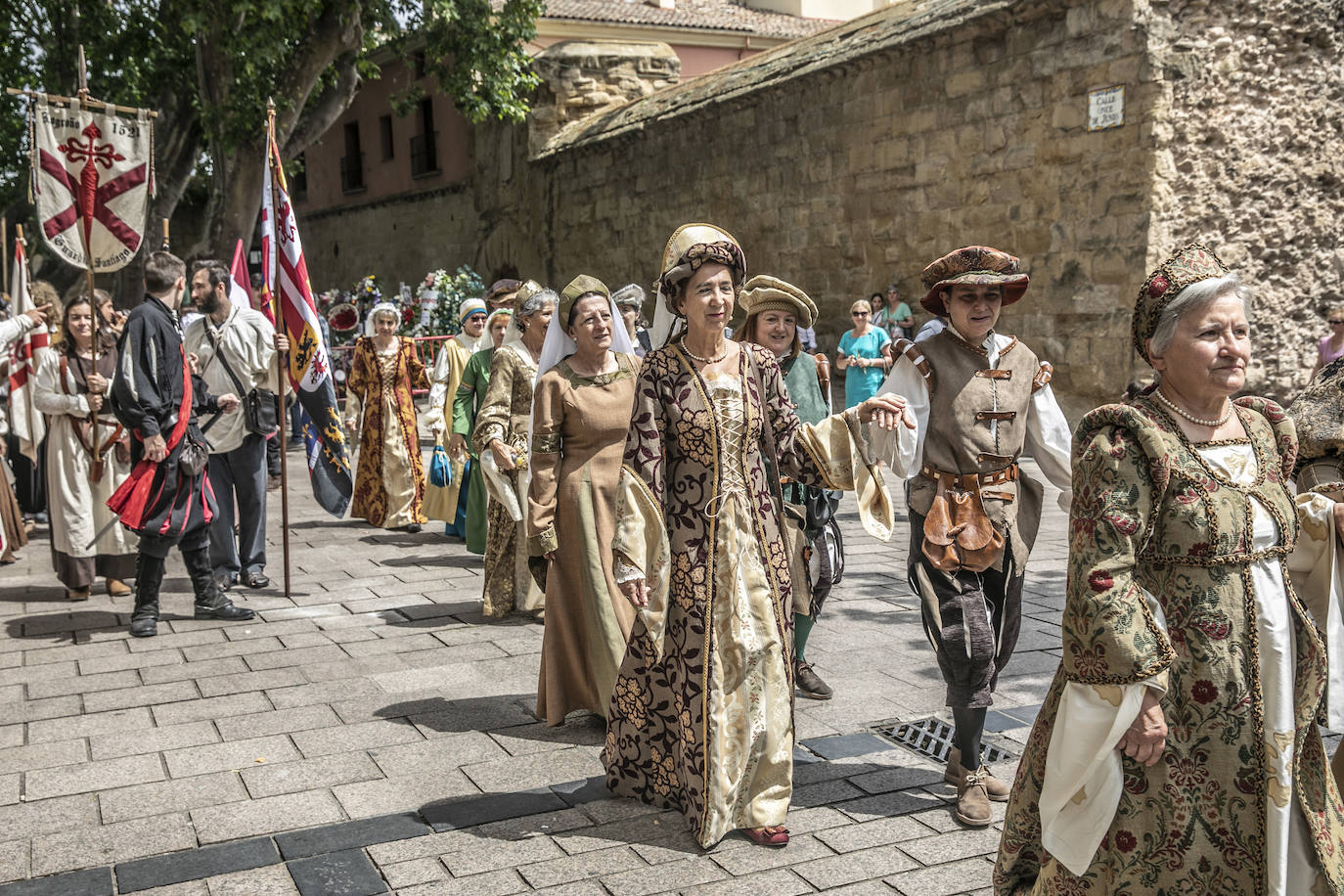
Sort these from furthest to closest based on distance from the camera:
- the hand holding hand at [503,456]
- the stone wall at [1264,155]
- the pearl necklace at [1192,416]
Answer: the stone wall at [1264,155] → the hand holding hand at [503,456] → the pearl necklace at [1192,416]

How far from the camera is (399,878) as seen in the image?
3.54 m

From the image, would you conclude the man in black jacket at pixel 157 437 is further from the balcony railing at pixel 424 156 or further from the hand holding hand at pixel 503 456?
the balcony railing at pixel 424 156

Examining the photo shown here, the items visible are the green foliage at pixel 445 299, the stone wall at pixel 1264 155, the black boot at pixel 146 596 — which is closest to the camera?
the black boot at pixel 146 596

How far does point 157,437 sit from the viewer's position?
243 inches

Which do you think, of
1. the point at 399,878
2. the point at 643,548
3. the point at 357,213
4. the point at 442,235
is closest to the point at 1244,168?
the point at 643,548

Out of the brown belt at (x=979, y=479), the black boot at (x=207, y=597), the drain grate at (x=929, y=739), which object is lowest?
the drain grate at (x=929, y=739)

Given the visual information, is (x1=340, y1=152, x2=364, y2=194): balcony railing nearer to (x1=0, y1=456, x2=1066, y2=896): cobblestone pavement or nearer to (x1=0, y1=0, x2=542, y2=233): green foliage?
(x1=0, y1=0, x2=542, y2=233): green foliage

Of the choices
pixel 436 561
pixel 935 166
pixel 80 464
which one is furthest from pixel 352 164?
pixel 80 464

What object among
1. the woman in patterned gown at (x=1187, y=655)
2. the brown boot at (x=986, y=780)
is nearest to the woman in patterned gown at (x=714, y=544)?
the brown boot at (x=986, y=780)

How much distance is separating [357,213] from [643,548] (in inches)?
1316

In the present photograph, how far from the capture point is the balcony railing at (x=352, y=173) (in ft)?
118

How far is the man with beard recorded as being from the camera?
23.6 ft

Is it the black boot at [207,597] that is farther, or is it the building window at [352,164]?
the building window at [352,164]

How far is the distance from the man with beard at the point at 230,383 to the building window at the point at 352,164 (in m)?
29.9
